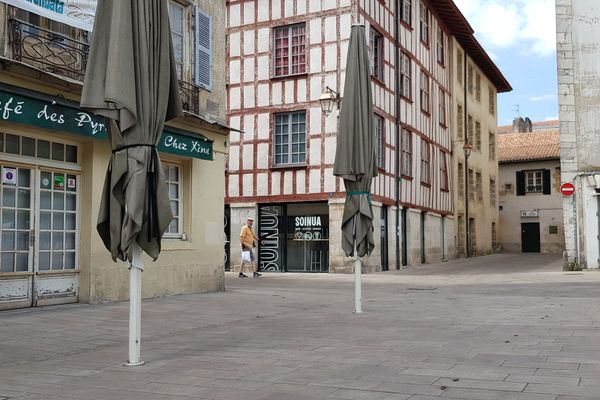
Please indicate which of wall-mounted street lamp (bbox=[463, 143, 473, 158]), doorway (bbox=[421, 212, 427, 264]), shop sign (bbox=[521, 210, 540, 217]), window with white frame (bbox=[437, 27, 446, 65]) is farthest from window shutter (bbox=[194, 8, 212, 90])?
shop sign (bbox=[521, 210, 540, 217])

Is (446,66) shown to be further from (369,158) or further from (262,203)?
(369,158)

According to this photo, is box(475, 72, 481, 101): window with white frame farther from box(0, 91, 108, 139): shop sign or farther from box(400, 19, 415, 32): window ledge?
box(0, 91, 108, 139): shop sign

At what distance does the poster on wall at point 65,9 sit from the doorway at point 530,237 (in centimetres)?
3581

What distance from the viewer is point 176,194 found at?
13.2 m

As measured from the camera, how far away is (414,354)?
6.13m

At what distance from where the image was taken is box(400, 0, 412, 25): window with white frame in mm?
24825

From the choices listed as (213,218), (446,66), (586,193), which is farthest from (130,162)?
(446,66)

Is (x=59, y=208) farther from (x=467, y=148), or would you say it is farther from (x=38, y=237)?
(x=467, y=148)

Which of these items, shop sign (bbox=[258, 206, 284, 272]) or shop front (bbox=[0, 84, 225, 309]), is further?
shop sign (bbox=[258, 206, 284, 272])

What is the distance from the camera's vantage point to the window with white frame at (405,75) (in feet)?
80.2

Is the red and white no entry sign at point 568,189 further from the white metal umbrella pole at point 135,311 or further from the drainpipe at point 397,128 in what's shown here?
the white metal umbrella pole at point 135,311

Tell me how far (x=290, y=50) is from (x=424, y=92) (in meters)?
7.87

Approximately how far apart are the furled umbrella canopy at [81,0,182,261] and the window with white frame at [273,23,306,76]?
15.4 meters

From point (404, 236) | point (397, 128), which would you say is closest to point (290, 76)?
point (397, 128)
